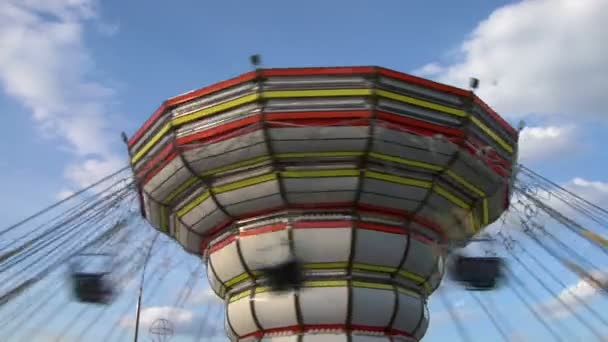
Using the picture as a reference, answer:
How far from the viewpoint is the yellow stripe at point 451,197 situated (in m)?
15.6

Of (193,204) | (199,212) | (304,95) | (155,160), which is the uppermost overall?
(304,95)

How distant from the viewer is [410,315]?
15.9m

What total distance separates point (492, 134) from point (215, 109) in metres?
5.67

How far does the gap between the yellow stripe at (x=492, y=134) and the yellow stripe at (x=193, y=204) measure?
5570mm

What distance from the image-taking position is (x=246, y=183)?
1516 centimetres

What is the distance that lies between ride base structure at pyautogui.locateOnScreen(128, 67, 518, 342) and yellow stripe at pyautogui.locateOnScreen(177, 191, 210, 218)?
3 cm

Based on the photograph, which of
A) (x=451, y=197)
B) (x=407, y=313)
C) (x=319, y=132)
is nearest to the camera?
(x=319, y=132)

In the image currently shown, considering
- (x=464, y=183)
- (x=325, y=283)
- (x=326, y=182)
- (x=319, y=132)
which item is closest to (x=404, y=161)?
(x=326, y=182)

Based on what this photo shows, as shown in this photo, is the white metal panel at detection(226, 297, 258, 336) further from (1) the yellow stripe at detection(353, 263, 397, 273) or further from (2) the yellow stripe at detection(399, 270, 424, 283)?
(2) the yellow stripe at detection(399, 270, 424, 283)

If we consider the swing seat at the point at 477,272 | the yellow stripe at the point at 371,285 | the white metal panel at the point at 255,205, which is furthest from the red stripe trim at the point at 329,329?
the swing seat at the point at 477,272

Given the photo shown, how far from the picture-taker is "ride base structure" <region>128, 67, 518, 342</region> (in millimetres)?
14391

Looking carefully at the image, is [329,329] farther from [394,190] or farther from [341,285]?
[394,190]

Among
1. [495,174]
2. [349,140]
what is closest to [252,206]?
[349,140]

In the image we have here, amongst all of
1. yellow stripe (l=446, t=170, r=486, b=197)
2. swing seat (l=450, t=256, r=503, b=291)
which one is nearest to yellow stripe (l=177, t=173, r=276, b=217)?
yellow stripe (l=446, t=170, r=486, b=197)
